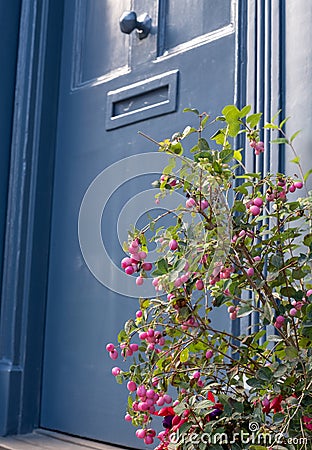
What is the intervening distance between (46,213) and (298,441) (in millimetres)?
1360

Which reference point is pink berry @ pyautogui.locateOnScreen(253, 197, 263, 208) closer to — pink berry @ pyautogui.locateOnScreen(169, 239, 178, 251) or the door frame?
pink berry @ pyautogui.locateOnScreen(169, 239, 178, 251)

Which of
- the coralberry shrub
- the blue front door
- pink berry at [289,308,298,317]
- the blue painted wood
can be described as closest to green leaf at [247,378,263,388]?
the coralberry shrub

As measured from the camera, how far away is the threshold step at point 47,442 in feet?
6.39

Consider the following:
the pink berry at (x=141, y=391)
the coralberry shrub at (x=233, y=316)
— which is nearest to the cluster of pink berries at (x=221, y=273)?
the coralberry shrub at (x=233, y=316)

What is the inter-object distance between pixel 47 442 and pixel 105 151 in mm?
833

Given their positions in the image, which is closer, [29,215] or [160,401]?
[160,401]

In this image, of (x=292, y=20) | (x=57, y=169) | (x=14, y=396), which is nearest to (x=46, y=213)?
(x=57, y=169)

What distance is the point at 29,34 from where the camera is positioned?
7.76 ft

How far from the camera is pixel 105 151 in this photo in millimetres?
2141

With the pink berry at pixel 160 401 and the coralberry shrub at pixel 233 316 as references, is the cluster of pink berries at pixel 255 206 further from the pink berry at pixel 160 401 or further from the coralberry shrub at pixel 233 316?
the pink berry at pixel 160 401

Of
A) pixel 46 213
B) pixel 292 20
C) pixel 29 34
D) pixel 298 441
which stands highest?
pixel 29 34

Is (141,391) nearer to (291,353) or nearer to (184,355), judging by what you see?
(184,355)

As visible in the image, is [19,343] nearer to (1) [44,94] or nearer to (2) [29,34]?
(1) [44,94]

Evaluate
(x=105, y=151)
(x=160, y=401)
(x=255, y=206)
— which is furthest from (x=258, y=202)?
(x=105, y=151)
